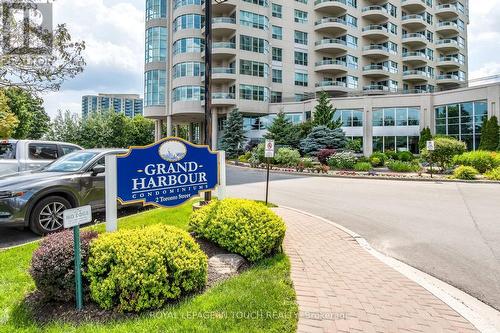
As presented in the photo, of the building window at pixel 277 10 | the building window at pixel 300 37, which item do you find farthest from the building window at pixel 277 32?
the building window at pixel 300 37

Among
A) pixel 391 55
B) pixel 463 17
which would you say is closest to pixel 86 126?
pixel 391 55

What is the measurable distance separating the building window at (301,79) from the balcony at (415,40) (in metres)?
19.1

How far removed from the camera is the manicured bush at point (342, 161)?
2531 cm

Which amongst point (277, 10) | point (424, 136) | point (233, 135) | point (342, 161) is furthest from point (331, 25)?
point (342, 161)

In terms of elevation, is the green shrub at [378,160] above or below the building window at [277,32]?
below

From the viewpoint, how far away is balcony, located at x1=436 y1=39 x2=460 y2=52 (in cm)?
5647

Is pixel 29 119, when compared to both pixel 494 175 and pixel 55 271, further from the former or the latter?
pixel 494 175

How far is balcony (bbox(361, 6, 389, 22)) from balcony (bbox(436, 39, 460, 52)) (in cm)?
1336

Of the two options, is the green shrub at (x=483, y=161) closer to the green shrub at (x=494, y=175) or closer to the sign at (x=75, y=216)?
the green shrub at (x=494, y=175)

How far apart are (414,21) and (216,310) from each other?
60.8m

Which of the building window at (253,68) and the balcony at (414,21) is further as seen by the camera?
the balcony at (414,21)

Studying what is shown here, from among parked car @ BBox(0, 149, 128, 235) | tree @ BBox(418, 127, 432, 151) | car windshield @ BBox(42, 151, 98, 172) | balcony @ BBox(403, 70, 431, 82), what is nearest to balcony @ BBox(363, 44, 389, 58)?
balcony @ BBox(403, 70, 431, 82)

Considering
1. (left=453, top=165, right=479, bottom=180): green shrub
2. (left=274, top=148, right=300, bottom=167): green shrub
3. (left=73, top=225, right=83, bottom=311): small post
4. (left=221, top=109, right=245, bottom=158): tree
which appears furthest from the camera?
(left=221, top=109, right=245, bottom=158): tree

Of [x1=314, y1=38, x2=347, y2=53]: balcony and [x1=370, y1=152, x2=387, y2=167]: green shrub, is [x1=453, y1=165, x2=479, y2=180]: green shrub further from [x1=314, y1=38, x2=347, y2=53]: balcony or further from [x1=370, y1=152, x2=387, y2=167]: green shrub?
[x1=314, y1=38, x2=347, y2=53]: balcony
